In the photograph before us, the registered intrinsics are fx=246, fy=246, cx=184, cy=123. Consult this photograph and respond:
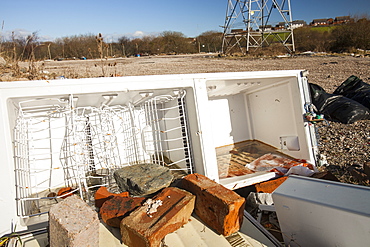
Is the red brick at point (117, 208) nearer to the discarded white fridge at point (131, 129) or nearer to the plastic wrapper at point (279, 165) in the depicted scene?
the discarded white fridge at point (131, 129)

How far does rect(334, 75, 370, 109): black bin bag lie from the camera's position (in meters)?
4.88

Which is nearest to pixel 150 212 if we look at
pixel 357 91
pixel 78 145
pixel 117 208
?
pixel 117 208

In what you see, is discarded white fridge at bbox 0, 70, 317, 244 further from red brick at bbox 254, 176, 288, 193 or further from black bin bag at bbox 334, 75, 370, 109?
black bin bag at bbox 334, 75, 370, 109

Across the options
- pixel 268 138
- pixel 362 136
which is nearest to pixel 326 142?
pixel 362 136

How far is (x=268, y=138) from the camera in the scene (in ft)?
12.4

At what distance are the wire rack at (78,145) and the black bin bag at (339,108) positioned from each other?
3.26 m

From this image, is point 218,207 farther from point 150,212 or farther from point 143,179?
point 143,179

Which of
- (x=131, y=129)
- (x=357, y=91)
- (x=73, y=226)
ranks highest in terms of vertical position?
(x=357, y=91)

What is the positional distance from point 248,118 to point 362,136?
1.75 metres

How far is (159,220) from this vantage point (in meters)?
1.40

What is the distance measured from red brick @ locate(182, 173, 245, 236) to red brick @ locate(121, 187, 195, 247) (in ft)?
0.25

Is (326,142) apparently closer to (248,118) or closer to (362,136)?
(362,136)

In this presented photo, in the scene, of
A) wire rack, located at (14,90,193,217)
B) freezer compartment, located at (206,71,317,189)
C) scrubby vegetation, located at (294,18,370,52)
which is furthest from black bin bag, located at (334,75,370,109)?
scrubby vegetation, located at (294,18,370,52)

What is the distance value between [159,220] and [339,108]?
178 inches
